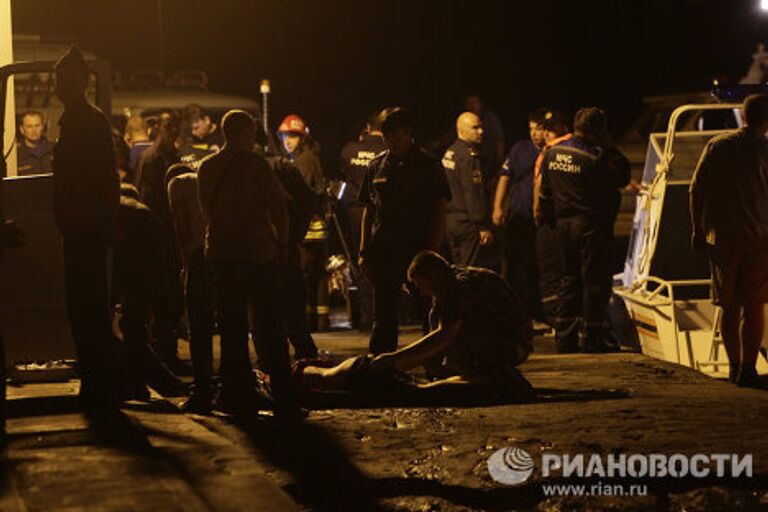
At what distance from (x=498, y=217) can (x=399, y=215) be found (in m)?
3.55

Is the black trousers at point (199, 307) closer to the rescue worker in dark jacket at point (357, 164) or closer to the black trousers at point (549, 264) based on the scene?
the black trousers at point (549, 264)

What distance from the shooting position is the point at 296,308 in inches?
467

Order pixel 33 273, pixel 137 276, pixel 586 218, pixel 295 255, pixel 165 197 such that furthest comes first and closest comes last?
pixel 586 218, pixel 165 197, pixel 295 255, pixel 137 276, pixel 33 273

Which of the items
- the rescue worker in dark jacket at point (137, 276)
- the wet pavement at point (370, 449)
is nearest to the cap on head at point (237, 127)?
the rescue worker in dark jacket at point (137, 276)

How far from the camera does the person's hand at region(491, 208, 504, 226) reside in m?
14.4

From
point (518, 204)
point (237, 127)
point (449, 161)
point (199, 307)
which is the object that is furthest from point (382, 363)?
point (518, 204)

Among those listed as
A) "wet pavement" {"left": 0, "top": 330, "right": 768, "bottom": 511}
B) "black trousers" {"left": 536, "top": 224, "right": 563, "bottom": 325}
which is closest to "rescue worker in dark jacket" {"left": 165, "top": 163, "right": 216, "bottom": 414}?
"wet pavement" {"left": 0, "top": 330, "right": 768, "bottom": 511}

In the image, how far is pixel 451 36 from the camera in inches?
1545

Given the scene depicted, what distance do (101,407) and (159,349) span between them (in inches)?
108

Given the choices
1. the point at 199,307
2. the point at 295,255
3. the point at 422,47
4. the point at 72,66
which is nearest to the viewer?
the point at 72,66

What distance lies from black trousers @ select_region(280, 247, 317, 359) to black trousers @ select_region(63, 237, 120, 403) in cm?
278

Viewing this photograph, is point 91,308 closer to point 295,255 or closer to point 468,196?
point 295,255

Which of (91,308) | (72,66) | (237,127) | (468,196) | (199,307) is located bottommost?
(199,307)

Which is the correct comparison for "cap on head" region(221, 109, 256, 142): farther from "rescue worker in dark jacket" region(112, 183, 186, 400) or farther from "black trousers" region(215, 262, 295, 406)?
"rescue worker in dark jacket" region(112, 183, 186, 400)
